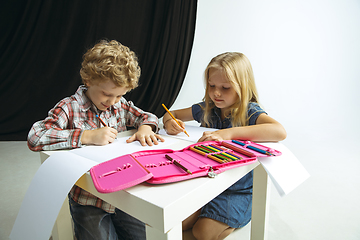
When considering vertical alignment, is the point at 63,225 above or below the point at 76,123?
below

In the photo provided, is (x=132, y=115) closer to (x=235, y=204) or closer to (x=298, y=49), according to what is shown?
(x=235, y=204)

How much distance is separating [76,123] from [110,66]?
0.70 ft

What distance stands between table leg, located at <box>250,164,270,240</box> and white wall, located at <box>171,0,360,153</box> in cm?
184

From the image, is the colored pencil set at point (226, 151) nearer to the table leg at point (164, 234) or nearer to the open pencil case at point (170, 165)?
the open pencil case at point (170, 165)

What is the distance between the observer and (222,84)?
85cm

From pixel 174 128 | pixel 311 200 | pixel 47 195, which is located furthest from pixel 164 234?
pixel 311 200

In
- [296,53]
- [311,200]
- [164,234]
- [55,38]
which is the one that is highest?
[55,38]

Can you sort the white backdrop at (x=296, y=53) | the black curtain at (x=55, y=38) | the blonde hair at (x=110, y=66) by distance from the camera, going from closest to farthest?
the blonde hair at (x=110, y=66) < the black curtain at (x=55, y=38) < the white backdrop at (x=296, y=53)

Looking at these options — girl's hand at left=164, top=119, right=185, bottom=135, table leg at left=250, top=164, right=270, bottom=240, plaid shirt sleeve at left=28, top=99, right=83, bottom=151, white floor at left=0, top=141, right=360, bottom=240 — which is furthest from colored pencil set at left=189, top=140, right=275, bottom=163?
white floor at left=0, top=141, right=360, bottom=240

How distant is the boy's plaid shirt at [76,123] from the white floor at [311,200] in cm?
46

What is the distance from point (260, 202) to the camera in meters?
0.67

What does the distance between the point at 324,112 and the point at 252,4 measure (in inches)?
54.3

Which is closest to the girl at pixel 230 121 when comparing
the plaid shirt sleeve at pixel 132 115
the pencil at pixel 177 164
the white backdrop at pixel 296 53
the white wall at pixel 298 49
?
the plaid shirt sleeve at pixel 132 115

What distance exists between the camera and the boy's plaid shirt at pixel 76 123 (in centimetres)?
63
